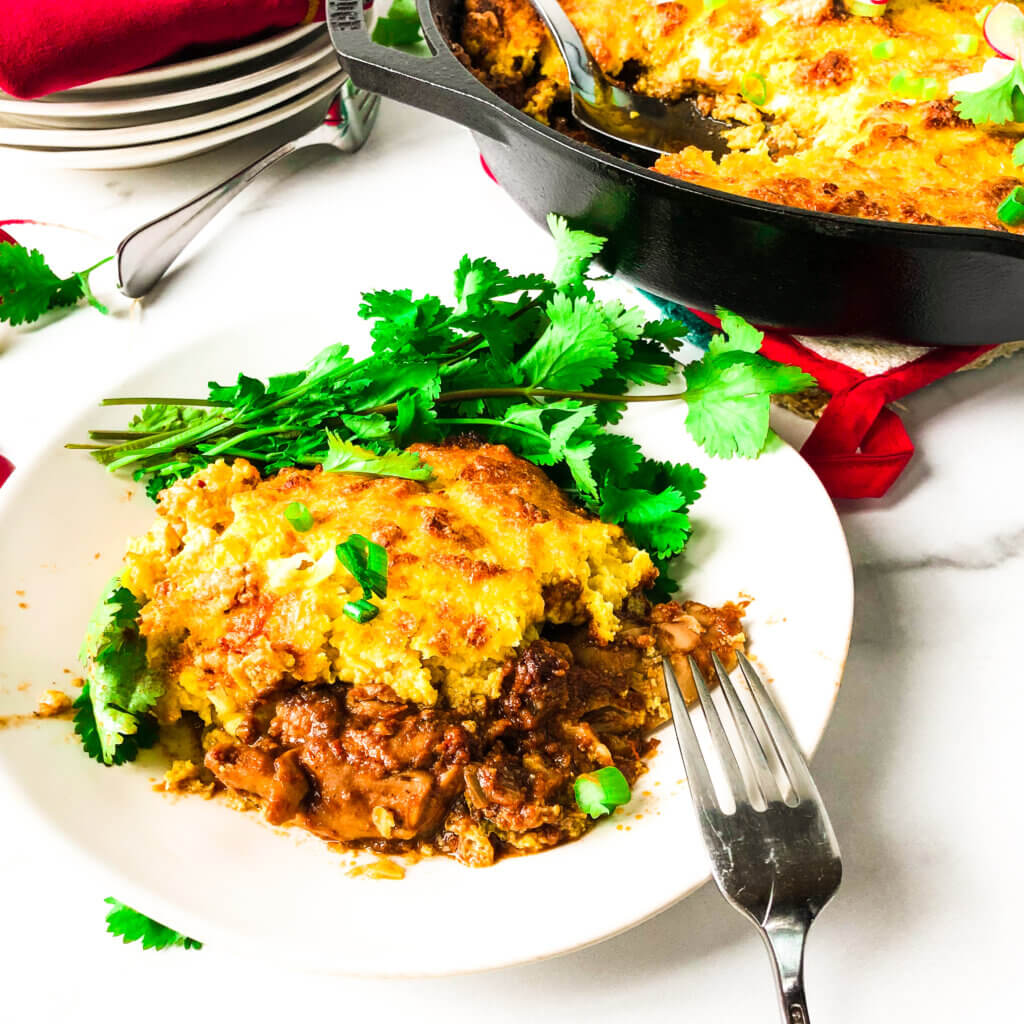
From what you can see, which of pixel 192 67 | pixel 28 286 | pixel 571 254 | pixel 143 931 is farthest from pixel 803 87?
pixel 143 931

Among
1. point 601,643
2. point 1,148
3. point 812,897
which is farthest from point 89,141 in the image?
point 812,897

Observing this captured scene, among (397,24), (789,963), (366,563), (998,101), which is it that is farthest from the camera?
(397,24)

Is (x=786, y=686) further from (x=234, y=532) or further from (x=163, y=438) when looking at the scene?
(x=163, y=438)

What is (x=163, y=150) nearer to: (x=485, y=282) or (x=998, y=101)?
(x=485, y=282)

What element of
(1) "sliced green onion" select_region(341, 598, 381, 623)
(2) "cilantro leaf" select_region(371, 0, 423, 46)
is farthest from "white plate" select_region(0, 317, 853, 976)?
(2) "cilantro leaf" select_region(371, 0, 423, 46)

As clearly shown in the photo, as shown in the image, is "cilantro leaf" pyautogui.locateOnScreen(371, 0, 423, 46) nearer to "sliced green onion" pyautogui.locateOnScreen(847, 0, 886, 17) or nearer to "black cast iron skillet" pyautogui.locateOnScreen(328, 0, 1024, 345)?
"black cast iron skillet" pyautogui.locateOnScreen(328, 0, 1024, 345)

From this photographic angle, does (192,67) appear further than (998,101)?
Yes

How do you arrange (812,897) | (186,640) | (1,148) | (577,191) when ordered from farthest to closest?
(1,148)
(577,191)
(186,640)
(812,897)

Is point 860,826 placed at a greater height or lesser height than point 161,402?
lesser
